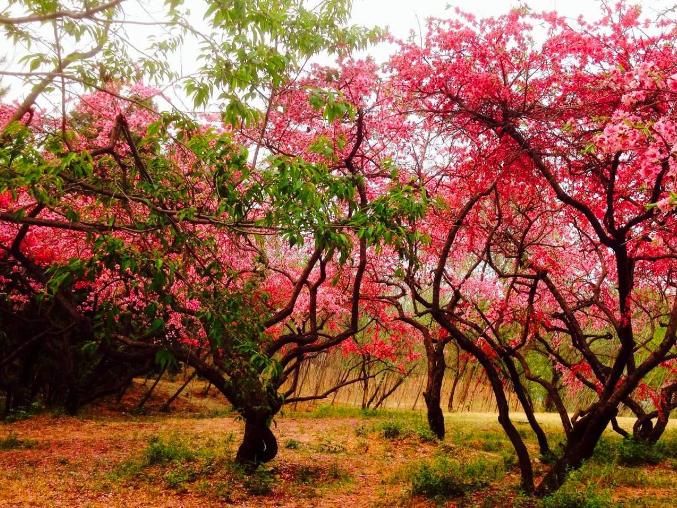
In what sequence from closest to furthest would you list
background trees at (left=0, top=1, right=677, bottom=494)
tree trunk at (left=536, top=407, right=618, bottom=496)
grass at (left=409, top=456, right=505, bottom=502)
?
background trees at (left=0, top=1, right=677, bottom=494) < tree trunk at (left=536, top=407, right=618, bottom=496) < grass at (left=409, top=456, right=505, bottom=502)

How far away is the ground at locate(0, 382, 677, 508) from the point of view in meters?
6.81

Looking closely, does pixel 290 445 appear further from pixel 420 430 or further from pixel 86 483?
pixel 86 483

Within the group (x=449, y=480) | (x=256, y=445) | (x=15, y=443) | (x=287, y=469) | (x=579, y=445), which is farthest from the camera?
(x=15, y=443)

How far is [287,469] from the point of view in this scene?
849 cm

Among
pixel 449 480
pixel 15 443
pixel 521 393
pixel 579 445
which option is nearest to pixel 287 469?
pixel 449 480

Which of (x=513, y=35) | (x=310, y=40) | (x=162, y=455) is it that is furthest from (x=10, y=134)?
(x=162, y=455)

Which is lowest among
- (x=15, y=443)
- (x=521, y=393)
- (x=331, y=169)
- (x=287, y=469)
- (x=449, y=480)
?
(x=15, y=443)

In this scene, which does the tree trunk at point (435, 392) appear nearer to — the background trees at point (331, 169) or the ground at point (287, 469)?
the ground at point (287, 469)

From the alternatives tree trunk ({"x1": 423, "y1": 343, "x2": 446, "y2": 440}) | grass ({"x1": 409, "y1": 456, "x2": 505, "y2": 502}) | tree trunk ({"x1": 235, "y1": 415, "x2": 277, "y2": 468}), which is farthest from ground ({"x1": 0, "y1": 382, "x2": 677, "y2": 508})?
tree trunk ({"x1": 423, "y1": 343, "x2": 446, "y2": 440})

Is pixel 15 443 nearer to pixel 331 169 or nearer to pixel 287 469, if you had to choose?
pixel 287 469

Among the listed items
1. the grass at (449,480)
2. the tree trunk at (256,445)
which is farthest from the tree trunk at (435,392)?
the tree trunk at (256,445)

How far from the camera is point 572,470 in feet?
21.2

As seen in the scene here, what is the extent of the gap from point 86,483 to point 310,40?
593cm

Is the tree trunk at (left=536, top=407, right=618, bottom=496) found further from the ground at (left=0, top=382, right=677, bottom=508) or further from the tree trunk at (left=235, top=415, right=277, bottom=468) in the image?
the tree trunk at (left=235, top=415, right=277, bottom=468)
